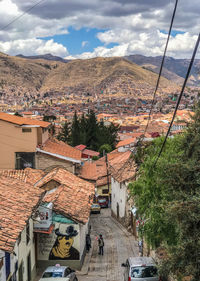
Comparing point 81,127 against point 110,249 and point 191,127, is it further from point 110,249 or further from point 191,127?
point 191,127

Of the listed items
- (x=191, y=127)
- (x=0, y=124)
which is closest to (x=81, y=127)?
(x=0, y=124)

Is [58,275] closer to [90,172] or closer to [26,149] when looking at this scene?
[26,149]

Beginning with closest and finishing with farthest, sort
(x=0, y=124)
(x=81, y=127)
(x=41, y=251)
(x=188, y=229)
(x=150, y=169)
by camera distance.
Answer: (x=188, y=229)
(x=150, y=169)
(x=41, y=251)
(x=0, y=124)
(x=81, y=127)

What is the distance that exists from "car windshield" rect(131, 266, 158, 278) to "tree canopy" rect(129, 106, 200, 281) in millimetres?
983

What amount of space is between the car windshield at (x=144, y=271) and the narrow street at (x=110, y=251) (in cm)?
376

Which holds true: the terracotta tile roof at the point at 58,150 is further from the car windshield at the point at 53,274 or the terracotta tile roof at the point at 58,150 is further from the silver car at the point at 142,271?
the silver car at the point at 142,271

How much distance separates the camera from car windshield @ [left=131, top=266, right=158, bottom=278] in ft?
45.5

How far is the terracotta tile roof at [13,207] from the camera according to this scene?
37.1 ft

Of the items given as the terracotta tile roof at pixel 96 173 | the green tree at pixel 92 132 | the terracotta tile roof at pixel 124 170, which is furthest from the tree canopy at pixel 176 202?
the green tree at pixel 92 132

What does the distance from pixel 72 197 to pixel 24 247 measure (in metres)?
6.84

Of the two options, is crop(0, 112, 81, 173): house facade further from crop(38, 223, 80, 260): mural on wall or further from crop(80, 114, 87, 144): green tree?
crop(80, 114, 87, 144): green tree

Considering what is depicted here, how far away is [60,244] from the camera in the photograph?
18.9 metres

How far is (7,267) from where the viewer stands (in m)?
11.9

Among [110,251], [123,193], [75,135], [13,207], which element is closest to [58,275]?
[13,207]
